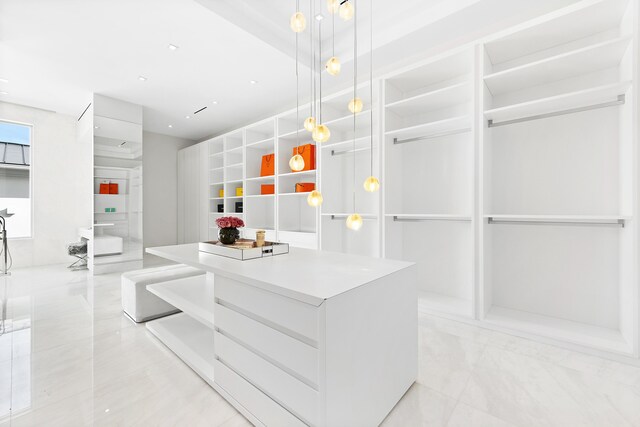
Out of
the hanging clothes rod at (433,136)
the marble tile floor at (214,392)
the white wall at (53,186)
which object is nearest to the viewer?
the marble tile floor at (214,392)

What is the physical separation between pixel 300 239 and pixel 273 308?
110 inches

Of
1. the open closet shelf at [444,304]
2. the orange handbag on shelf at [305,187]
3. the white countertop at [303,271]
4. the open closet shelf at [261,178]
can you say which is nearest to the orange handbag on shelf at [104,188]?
the open closet shelf at [261,178]

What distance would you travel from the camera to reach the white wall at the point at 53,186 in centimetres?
502

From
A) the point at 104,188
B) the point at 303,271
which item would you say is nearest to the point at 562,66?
the point at 303,271

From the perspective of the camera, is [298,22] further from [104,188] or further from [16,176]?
[16,176]

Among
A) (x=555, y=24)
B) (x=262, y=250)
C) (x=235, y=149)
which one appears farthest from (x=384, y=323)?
(x=235, y=149)

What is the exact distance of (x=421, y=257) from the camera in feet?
10.7

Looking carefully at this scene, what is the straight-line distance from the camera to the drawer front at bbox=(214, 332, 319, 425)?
44.0 inches

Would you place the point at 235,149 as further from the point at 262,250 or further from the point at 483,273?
the point at 483,273

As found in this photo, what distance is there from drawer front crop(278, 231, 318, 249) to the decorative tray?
1733 mm

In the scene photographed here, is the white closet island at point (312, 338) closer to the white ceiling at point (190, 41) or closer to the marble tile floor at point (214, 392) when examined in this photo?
the marble tile floor at point (214, 392)

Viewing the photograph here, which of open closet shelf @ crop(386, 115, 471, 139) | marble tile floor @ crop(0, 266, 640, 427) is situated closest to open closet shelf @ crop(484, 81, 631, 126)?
open closet shelf @ crop(386, 115, 471, 139)

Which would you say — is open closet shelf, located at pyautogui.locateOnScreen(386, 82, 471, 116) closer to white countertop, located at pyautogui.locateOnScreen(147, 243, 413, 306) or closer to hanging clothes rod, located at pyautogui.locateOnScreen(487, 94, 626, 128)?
hanging clothes rod, located at pyautogui.locateOnScreen(487, 94, 626, 128)

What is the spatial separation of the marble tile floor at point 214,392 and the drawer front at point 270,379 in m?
0.25
